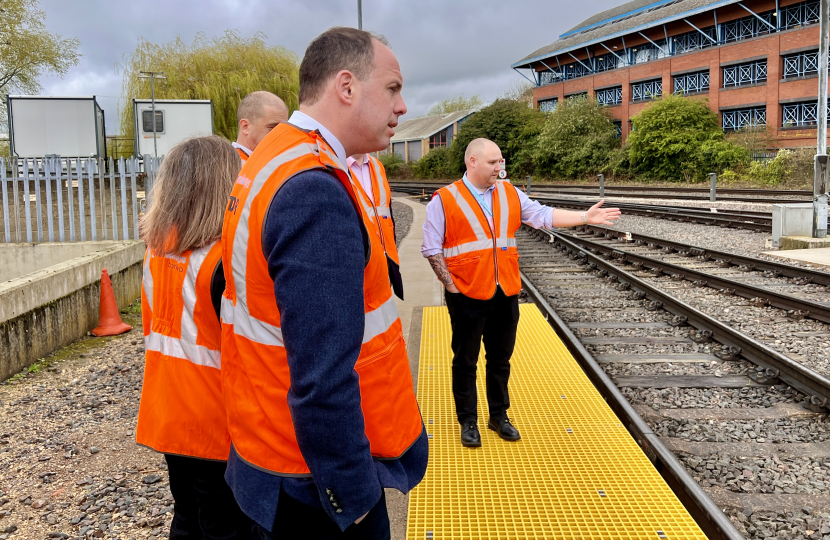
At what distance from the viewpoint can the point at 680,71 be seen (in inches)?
1789

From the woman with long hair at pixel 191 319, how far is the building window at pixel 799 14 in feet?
142

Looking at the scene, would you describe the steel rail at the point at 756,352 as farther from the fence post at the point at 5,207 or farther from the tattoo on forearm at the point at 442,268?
the fence post at the point at 5,207

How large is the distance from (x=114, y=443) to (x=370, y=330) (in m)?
3.67

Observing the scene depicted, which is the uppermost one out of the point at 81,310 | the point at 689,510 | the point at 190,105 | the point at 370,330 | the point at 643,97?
the point at 643,97

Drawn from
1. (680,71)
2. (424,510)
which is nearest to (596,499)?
(424,510)

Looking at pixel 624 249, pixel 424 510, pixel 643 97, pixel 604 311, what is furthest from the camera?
pixel 643 97

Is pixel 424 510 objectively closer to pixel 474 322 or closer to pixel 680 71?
pixel 474 322

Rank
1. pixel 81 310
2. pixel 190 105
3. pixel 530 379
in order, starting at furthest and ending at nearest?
1. pixel 190 105
2. pixel 81 310
3. pixel 530 379

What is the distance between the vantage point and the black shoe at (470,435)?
13.9ft

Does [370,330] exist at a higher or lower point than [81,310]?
higher

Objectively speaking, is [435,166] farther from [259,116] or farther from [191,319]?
[191,319]

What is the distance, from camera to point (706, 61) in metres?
43.3

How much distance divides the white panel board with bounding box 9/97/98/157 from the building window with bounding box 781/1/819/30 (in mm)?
37552

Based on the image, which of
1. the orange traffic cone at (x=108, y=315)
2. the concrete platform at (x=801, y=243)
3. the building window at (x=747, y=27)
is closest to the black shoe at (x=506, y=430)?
the orange traffic cone at (x=108, y=315)
